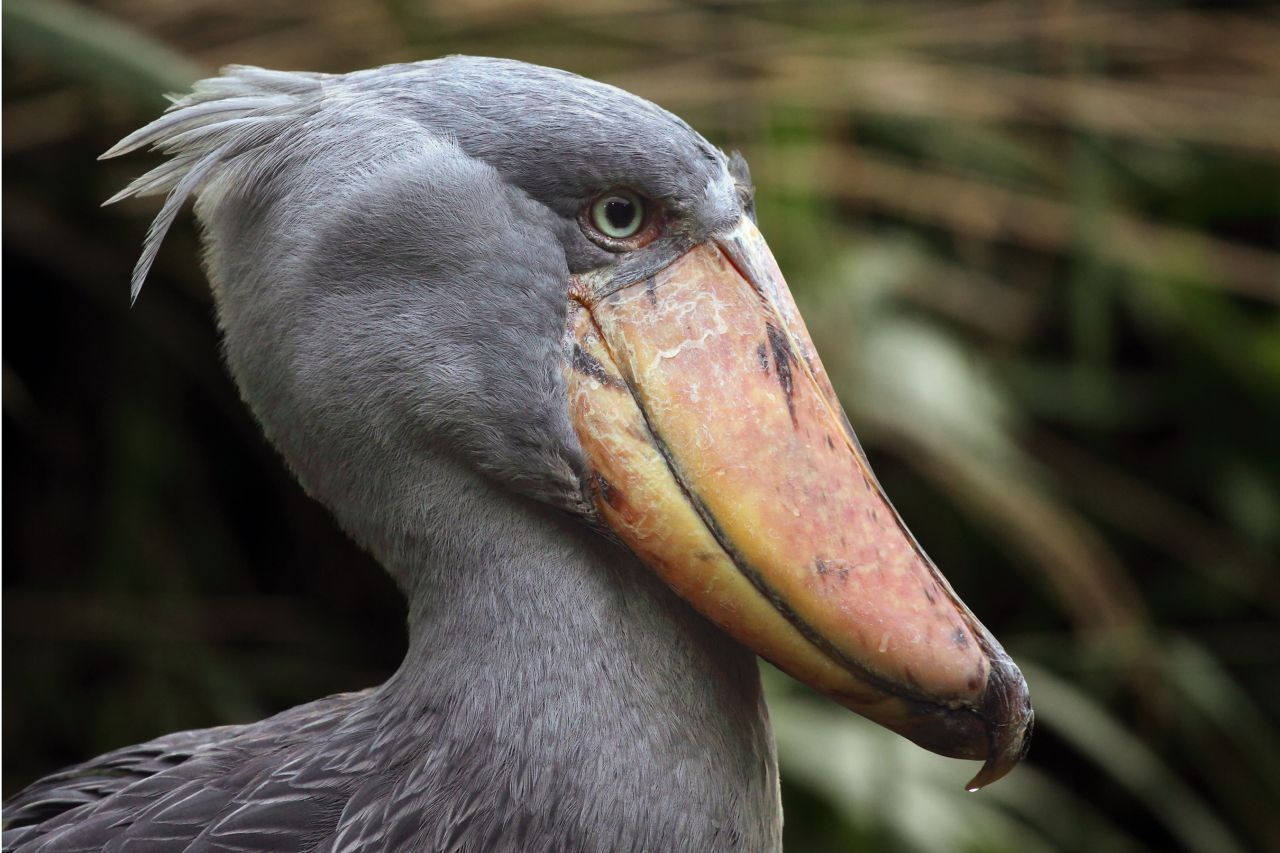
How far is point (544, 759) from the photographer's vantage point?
3.27ft

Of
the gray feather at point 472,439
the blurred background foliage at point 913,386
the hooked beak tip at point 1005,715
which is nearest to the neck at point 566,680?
the gray feather at point 472,439

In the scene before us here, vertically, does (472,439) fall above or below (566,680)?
above

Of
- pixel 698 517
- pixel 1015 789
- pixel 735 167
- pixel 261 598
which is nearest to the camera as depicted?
pixel 698 517

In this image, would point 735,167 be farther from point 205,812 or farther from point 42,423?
point 42,423

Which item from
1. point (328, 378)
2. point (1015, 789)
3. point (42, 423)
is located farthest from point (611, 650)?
point (42, 423)

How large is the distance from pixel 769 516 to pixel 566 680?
19cm

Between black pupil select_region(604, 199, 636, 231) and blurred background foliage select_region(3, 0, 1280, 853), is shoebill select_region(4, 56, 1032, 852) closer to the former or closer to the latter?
black pupil select_region(604, 199, 636, 231)

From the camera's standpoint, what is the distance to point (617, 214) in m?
1.03

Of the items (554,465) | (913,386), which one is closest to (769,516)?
(554,465)

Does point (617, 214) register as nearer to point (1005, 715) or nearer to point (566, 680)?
point (566, 680)

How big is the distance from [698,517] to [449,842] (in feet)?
0.99

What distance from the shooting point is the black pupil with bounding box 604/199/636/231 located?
1028 millimetres

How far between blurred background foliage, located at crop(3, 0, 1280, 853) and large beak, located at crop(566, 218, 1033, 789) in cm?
113

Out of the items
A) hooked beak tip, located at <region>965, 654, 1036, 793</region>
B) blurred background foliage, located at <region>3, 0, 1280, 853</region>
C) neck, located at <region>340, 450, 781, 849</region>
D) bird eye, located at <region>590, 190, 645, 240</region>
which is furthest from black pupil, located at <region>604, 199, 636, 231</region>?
blurred background foliage, located at <region>3, 0, 1280, 853</region>
